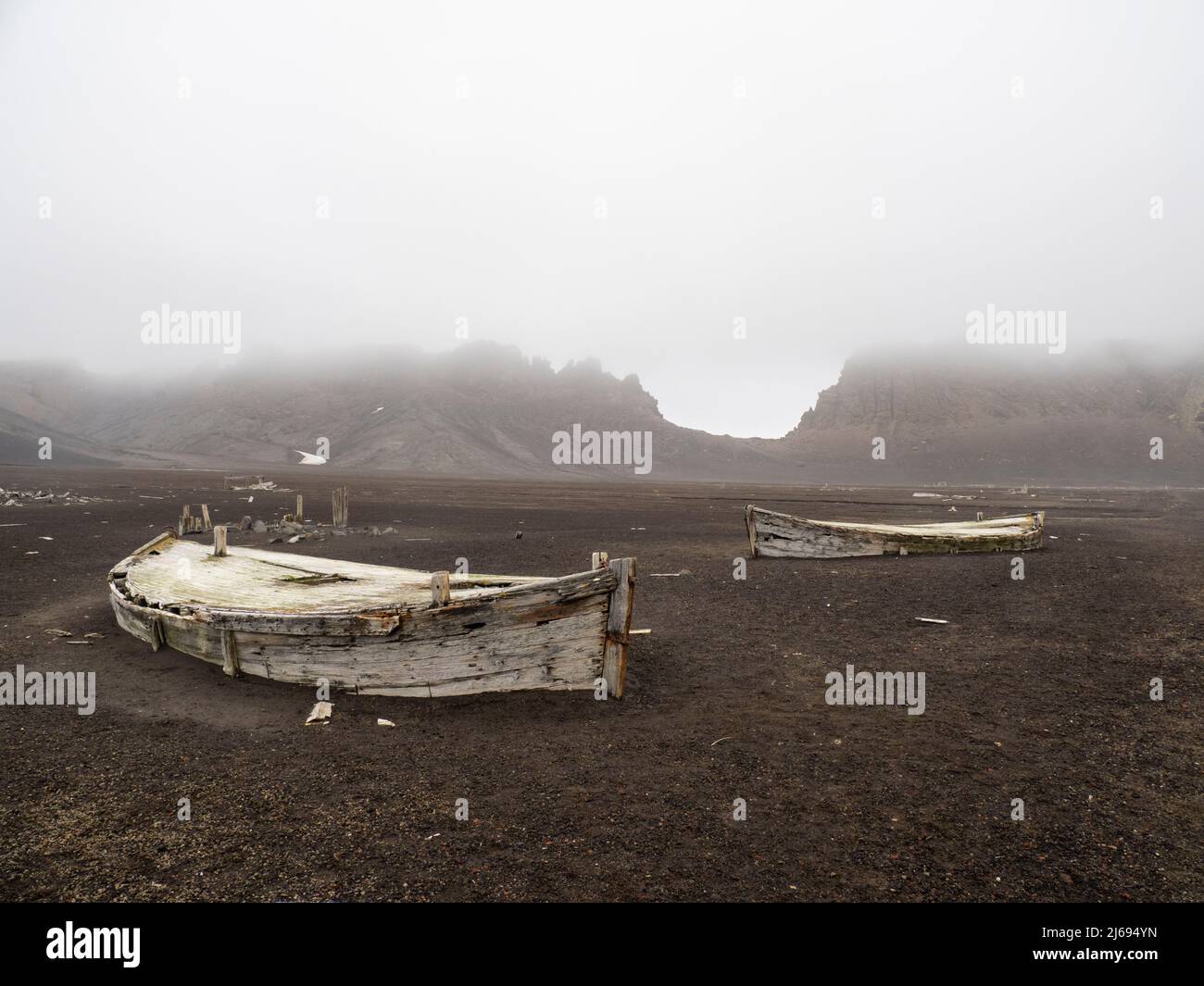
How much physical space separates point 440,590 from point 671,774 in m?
2.98

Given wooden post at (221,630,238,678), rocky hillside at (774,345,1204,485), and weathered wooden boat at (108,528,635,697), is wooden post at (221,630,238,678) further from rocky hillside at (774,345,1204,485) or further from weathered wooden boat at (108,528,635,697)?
rocky hillside at (774,345,1204,485)

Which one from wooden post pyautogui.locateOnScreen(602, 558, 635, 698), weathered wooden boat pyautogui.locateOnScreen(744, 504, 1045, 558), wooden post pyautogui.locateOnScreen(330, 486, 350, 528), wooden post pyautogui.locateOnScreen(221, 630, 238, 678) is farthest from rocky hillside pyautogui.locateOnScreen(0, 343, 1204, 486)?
wooden post pyautogui.locateOnScreen(602, 558, 635, 698)

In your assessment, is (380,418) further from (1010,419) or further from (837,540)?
(837,540)

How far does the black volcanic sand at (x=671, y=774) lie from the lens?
4430 millimetres

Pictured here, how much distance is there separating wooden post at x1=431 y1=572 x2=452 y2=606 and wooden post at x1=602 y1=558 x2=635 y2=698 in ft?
5.54

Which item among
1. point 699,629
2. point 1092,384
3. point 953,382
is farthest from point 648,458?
point 699,629

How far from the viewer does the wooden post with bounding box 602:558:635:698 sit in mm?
7254

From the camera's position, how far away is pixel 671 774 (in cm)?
596

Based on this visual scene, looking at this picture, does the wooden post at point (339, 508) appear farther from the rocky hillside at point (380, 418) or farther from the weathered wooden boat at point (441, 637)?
the rocky hillside at point (380, 418)

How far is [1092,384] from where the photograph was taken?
540 ft

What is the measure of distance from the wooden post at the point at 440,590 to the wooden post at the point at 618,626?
5.54ft

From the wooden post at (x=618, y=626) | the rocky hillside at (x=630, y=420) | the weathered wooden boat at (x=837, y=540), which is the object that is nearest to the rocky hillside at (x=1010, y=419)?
the rocky hillside at (x=630, y=420)

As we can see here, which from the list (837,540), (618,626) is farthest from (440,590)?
(837,540)

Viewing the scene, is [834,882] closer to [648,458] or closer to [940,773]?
Answer: [940,773]
